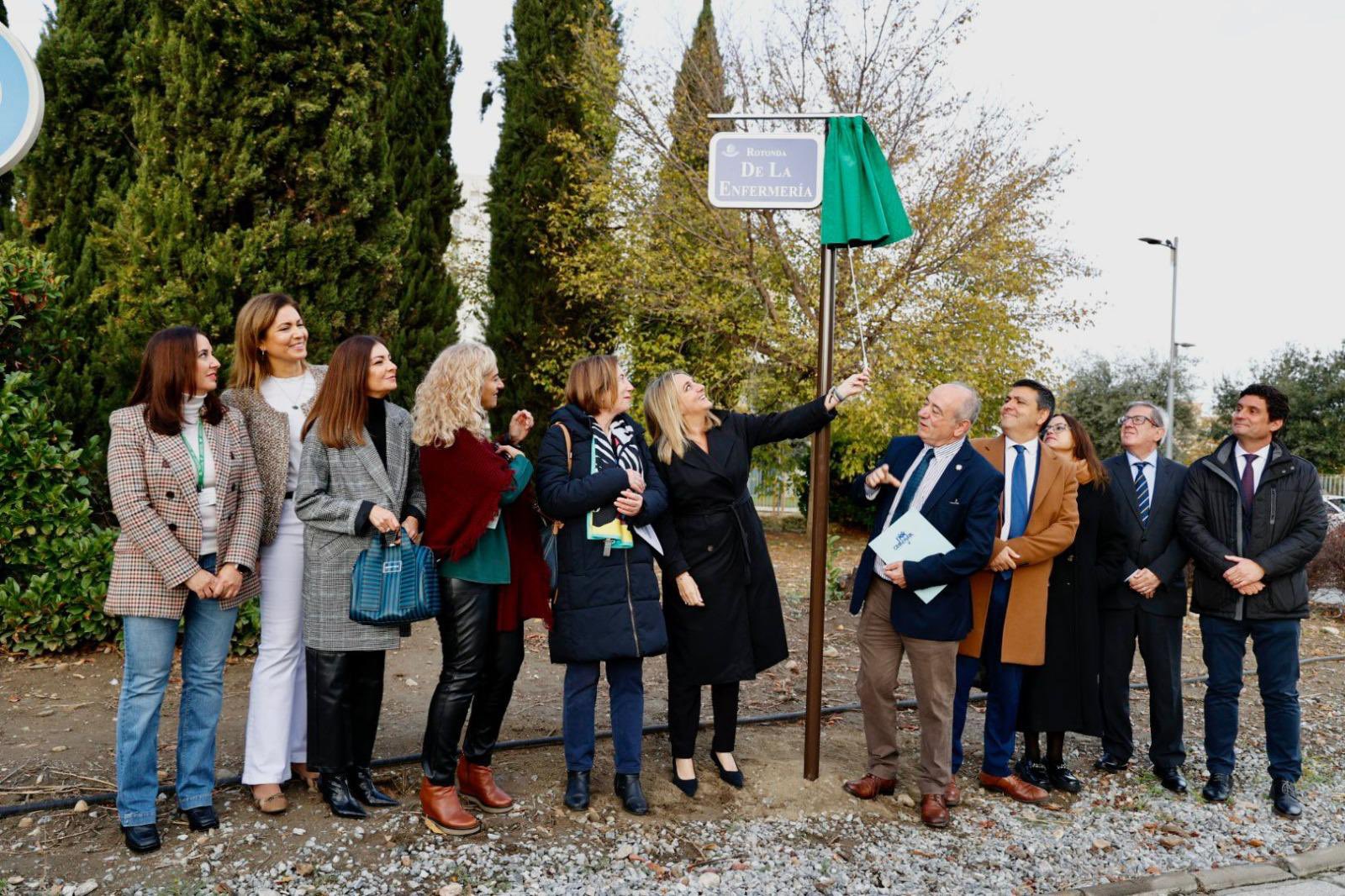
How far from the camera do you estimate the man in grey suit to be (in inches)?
198

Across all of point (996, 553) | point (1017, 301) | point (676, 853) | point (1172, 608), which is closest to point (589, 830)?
point (676, 853)

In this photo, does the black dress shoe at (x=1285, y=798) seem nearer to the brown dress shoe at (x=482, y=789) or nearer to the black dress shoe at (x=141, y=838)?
the brown dress shoe at (x=482, y=789)

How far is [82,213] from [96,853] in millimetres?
5206

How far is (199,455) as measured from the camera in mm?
3822

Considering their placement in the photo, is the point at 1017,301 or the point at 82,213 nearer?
the point at 82,213

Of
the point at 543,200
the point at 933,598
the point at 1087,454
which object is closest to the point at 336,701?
the point at 933,598

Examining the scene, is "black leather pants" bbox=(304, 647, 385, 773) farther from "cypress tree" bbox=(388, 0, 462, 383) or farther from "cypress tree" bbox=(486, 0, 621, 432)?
"cypress tree" bbox=(486, 0, 621, 432)

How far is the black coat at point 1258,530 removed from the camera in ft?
15.7

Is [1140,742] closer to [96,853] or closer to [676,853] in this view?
[676,853]

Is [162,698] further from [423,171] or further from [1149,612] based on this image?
[423,171]

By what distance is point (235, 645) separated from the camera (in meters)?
6.41

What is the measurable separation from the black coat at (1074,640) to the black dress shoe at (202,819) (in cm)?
367

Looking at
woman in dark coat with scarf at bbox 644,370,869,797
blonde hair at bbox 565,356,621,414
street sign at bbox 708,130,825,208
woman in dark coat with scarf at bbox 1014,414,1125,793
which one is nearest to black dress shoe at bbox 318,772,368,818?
woman in dark coat with scarf at bbox 644,370,869,797

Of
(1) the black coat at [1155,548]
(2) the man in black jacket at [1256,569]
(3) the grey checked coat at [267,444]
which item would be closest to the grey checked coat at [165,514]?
(3) the grey checked coat at [267,444]
